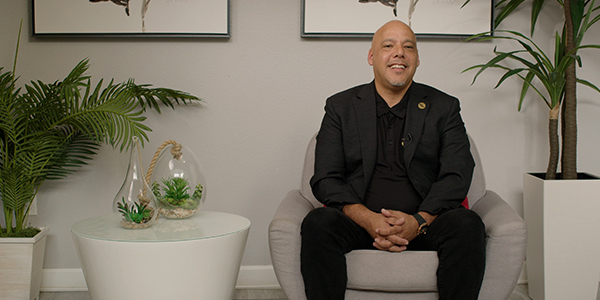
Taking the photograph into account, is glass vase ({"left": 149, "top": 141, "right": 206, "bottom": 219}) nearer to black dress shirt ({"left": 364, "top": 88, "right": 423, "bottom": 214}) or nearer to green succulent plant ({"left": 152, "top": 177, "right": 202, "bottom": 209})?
green succulent plant ({"left": 152, "top": 177, "right": 202, "bottom": 209})

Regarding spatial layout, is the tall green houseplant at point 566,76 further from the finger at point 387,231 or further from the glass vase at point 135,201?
the glass vase at point 135,201

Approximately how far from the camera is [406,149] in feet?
6.39

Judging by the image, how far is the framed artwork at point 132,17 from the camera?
A: 2.47 m

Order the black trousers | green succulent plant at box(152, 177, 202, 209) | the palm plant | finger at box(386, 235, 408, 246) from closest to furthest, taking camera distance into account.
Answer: the black trousers, finger at box(386, 235, 408, 246), green succulent plant at box(152, 177, 202, 209), the palm plant

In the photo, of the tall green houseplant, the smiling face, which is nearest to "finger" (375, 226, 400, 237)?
the smiling face

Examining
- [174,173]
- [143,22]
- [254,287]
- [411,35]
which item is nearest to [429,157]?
[411,35]

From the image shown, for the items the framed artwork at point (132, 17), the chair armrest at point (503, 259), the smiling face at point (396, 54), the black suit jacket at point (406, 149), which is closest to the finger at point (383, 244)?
the black suit jacket at point (406, 149)

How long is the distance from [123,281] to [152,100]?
1.08 metres

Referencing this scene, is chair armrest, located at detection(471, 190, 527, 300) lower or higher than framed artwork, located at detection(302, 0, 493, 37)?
lower

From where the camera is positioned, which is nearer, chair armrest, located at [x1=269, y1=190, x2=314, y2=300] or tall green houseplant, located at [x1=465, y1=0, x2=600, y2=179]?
chair armrest, located at [x1=269, y1=190, x2=314, y2=300]

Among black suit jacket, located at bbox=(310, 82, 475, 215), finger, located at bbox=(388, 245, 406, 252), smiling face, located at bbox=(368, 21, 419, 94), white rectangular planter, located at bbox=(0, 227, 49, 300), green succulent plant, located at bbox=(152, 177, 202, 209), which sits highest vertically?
smiling face, located at bbox=(368, 21, 419, 94)

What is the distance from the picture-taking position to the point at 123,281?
1.60m

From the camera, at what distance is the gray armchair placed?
1.62 metres

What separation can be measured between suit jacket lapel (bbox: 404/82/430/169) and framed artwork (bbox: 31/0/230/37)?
1.07 m
